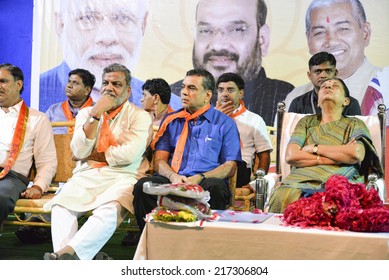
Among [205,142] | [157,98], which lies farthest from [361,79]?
[205,142]

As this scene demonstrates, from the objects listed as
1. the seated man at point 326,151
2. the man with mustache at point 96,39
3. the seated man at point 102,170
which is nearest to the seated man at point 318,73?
the seated man at point 326,151

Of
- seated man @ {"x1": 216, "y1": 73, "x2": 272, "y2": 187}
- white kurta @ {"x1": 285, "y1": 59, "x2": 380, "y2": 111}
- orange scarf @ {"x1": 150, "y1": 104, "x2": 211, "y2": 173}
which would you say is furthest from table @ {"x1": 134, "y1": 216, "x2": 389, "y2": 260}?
white kurta @ {"x1": 285, "y1": 59, "x2": 380, "y2": 111}

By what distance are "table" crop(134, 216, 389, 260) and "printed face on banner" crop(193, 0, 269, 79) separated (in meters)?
3.48

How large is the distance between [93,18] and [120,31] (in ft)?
1.06

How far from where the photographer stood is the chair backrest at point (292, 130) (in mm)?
4742

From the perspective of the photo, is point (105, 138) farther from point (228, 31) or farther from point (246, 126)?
point (228, 31)

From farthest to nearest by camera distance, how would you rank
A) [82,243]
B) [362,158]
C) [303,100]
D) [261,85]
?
[261,85], [303,100], [362,158], [82,243]

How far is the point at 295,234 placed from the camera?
303cm

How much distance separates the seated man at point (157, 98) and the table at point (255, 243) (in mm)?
3069

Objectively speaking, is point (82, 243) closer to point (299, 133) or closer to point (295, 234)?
point (295, 234)

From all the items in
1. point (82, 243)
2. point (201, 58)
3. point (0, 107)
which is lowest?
point (82, 243)

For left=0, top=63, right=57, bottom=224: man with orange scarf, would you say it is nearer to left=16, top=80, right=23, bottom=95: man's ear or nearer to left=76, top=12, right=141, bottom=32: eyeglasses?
left=16, top=80, right=23, bottom=95: man's ear

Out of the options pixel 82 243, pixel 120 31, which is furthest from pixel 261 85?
pixel 82 243

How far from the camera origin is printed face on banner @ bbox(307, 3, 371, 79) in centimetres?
641
